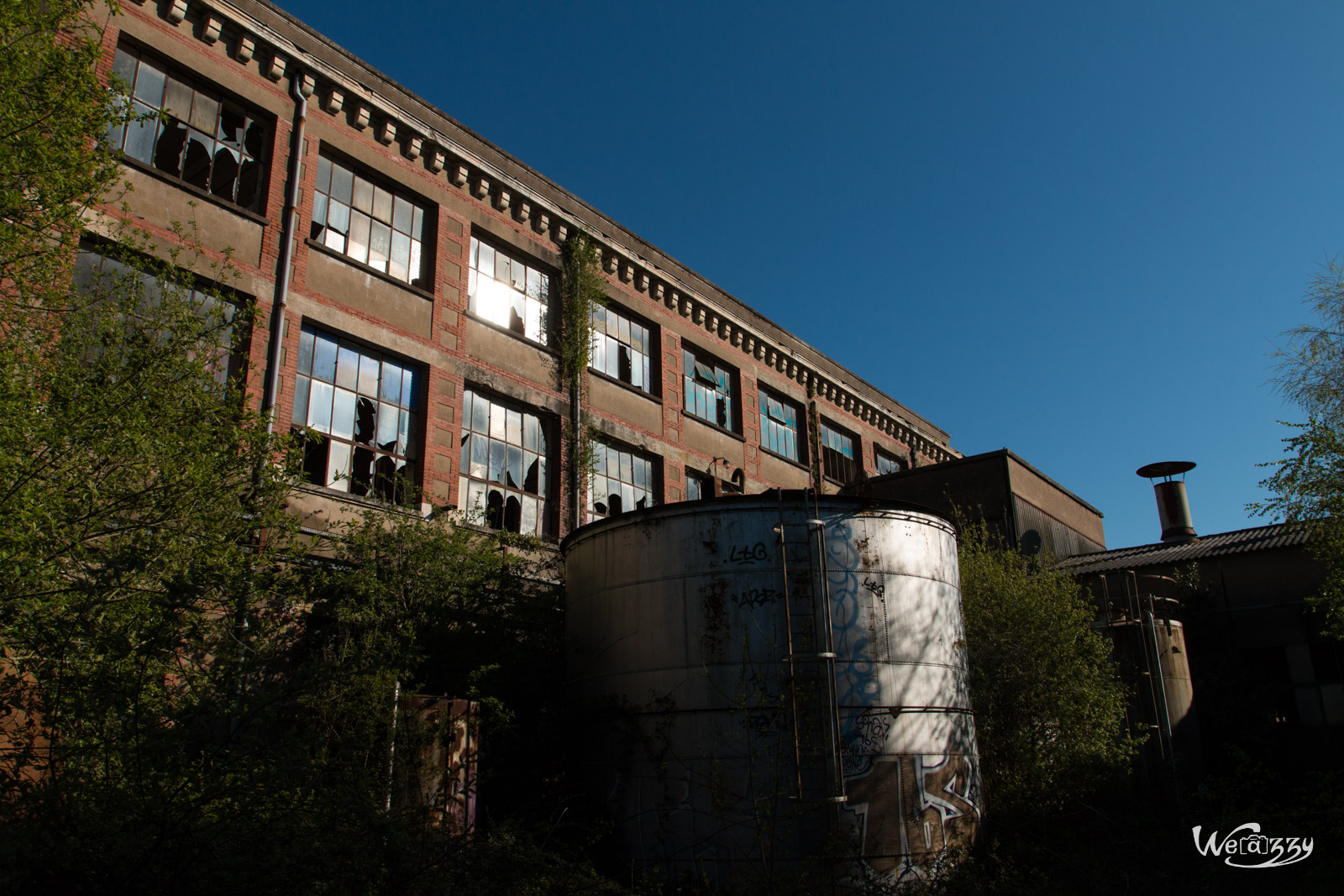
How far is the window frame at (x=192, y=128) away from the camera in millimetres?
14047

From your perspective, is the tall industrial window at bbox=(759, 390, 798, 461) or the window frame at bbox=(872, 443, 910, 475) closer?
the tall industrial window at bbox=(759, 390, 798, 461)

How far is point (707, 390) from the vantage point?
2511 cm

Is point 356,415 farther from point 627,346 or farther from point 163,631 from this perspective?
point 627,346

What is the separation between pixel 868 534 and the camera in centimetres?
1134

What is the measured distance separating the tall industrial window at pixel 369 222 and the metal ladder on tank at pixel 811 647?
33.9 ft

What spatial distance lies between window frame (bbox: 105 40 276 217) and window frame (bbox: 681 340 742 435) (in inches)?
454

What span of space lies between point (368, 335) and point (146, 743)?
10.1 m

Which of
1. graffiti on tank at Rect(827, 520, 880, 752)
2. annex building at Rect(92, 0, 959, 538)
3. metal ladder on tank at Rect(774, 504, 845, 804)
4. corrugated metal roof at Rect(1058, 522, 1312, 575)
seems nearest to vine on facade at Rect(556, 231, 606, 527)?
annex building at Rect(92, 0, 959, 538)

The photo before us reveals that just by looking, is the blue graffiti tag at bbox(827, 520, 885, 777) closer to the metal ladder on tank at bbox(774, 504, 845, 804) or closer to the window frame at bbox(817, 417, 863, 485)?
the metal ladder on tank at bbox(774, 504, 845, 804)

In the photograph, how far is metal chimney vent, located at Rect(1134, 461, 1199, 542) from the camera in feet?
91.7

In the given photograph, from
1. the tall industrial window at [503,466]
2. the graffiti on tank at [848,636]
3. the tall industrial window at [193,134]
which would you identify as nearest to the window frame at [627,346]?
the tall industrial window at [503,466]

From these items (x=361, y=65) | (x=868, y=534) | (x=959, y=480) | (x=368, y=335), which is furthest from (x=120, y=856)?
(x=959, y=480)

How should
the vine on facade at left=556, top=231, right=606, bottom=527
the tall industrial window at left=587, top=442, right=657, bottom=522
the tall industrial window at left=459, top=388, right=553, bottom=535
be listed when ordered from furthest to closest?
the tall industrial window at left=587, top=442, right=657, bottom=522 → the vine on facade at left=556, top=231, right=606, bottom=527 → the tall industrial window at left=459, top=388, right=553, bottom=535

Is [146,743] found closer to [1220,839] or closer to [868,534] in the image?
[868,534]
